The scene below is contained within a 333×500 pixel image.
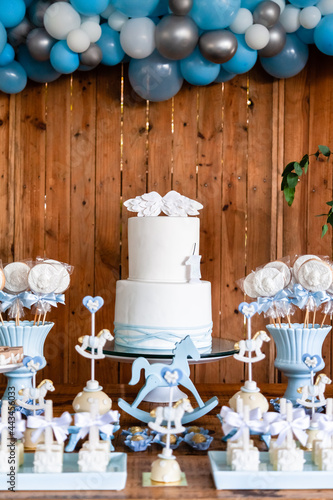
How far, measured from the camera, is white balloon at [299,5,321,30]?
7.95 ft

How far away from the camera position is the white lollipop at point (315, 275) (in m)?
1.94

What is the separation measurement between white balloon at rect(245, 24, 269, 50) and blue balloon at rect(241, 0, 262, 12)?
0.30 feet

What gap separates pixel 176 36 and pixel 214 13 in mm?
172

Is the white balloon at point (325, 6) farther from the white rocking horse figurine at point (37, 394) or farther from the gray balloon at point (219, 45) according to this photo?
the white rocking horse figurine at point (37, 394)

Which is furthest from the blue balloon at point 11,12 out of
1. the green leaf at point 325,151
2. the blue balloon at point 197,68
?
the green leaf at point 325,151

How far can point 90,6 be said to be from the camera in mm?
2305

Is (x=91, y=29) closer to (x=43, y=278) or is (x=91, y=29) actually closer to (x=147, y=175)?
(x=147, y=175)

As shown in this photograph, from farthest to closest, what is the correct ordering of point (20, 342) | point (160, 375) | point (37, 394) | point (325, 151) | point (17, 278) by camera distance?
point (325, 151) → point (17, 278) → point (20, 342) → point (160, 375) → point (37, 394)

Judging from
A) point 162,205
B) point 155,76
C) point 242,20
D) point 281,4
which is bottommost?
point 162,205

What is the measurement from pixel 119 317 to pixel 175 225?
39 cm

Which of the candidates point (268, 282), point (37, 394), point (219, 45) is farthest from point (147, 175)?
point (37, 394)

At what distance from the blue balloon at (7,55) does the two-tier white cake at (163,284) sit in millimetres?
856

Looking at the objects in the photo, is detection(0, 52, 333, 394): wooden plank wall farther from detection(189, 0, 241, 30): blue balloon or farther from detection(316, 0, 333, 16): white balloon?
detection(189, 0, 241, 30): blue balloon

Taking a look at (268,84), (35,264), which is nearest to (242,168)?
(268,84)
